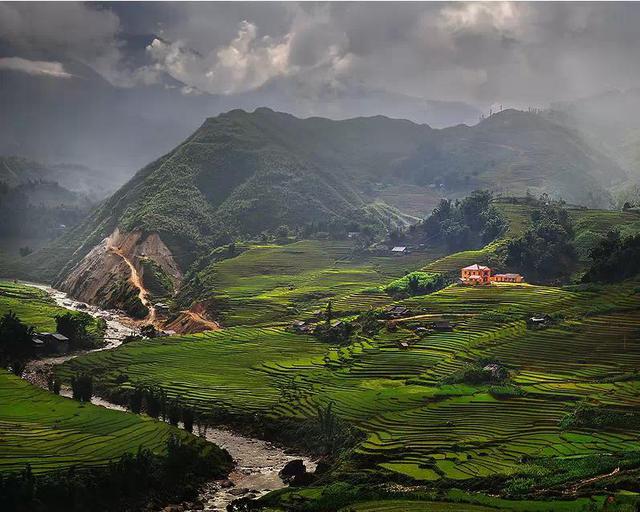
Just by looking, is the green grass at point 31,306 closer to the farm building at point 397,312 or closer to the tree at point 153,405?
the tree at point 153,405

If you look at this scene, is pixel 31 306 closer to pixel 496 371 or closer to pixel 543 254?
pixel 496 371

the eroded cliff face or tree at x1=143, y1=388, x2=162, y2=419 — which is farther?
the eroded cliff face

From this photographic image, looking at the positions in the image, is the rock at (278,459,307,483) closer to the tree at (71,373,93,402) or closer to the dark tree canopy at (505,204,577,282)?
the tree at (71,373,93,402)

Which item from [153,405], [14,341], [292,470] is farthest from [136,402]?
[14,341]

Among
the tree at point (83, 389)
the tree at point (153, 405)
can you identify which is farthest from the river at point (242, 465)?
the tree at point (153, 405)

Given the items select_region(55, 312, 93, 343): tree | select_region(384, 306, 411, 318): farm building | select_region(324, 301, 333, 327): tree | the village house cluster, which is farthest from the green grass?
the village house cluster

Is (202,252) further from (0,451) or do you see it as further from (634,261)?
(0,451)

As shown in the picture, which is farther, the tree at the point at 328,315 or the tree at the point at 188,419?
the tree at the point at 328,315
